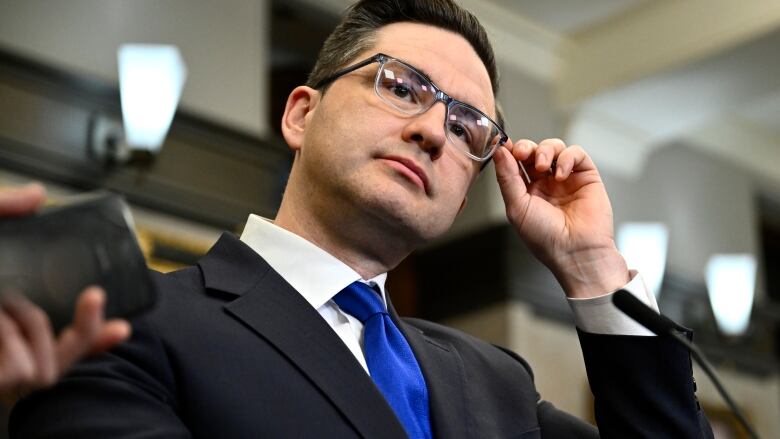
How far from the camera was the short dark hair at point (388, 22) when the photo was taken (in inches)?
91.5

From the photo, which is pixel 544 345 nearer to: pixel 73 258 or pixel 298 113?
pixel 298 113

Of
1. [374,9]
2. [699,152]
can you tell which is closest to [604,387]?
[374,9]

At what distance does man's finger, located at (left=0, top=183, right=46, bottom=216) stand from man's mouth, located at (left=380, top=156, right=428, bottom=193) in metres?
0.95

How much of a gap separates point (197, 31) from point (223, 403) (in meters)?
4.26

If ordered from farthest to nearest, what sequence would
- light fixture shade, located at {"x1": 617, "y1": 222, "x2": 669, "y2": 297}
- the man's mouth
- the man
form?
light fixture shade, located at {"x1": 617, "y1": 222, "x2": 669, "y2": 297}
the man's mouth
the man

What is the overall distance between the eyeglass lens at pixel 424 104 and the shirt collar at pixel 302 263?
0.32m

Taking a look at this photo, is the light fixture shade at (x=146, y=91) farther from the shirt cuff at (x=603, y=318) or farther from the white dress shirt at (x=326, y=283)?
the shirt cuff at (x=603, y=318)

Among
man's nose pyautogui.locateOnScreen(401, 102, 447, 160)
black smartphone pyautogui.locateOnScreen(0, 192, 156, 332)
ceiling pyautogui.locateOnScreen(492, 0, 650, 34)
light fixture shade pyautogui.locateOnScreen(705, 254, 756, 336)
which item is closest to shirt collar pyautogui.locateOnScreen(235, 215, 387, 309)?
man's nose pyautogui.locateOnScreen(401, 102, 447, 160)

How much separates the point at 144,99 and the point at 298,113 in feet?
8.97

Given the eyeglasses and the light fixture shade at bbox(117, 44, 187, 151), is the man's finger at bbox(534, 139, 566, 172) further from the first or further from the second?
the light fixture shade at bbox(117, 44, 187, 151)

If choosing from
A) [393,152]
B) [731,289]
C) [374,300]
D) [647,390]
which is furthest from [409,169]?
[731,289]

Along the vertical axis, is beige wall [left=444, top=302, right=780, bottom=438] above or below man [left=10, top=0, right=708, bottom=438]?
below

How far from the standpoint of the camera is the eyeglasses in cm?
211

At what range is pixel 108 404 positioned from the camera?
145 cm
